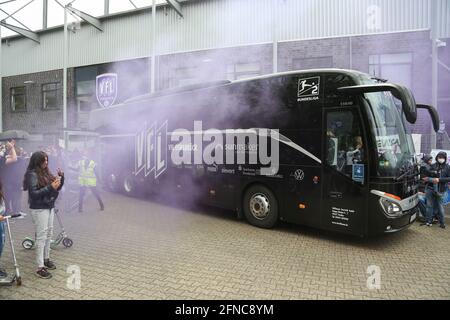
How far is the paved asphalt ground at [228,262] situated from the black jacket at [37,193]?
0.73 meters

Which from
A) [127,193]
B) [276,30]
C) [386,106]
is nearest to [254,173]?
→ [386,106]

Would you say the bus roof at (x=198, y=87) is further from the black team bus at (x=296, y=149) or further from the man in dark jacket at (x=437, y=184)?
the man in dark jacket at (x=437, y=184)

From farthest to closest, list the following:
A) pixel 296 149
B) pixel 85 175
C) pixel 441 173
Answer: pixel 85 175 → pixel 441 173 → pixel 296 149

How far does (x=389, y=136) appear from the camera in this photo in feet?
12.8

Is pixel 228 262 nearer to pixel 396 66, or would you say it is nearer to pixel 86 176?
pixel 86 176

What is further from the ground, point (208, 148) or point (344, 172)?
point (208, 148)

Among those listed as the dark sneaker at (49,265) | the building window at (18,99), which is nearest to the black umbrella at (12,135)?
the dark sneaker at (49,265)

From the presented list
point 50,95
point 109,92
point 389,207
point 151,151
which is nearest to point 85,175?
point 151,151

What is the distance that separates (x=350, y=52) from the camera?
8.56 m

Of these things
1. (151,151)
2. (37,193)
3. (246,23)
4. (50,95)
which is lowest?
(37,193)

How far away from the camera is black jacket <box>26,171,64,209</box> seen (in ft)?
9.84

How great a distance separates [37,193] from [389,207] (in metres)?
3.92

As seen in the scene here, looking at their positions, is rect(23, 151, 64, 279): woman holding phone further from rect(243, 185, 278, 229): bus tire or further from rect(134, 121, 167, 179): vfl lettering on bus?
rect(134, 121, 167, 179): vfl lettering on bus
